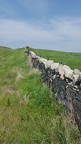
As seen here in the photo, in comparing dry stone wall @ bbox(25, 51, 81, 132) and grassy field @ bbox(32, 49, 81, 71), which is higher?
dry stone wall @ bbox(25, 51, 81, 132)

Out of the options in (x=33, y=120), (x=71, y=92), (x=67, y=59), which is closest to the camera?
(x=71, y=92)

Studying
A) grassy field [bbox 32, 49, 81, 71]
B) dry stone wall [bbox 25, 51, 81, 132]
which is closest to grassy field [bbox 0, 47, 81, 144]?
dry stone wall [bbox 25, 51, 81, 132]

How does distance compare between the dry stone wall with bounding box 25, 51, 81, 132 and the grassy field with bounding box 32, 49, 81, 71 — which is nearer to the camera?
the dry stone wall with bounding box 25, 51, 81, 132

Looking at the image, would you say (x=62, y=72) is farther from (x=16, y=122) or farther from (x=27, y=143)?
(x=27, y=143)

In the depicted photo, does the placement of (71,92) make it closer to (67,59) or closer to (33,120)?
(33,120)

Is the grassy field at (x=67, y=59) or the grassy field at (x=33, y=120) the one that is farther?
the grassy field at (x=67, y=59)

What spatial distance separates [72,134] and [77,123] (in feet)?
1.52

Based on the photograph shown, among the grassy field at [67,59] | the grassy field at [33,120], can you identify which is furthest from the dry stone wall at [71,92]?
the grassy field at [67,59]

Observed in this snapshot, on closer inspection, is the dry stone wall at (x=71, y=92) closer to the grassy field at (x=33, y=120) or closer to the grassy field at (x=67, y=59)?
the grassy field at (x=33, y=120)

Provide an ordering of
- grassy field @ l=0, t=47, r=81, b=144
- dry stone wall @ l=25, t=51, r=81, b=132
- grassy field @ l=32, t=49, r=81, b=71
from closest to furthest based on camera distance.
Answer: grassy field @ l=0, t=47, r=81, b=144, dry stone wall @ l=25, t=51, r=81, b=132, grassy field @ l=32, t=49, r=81, b=71

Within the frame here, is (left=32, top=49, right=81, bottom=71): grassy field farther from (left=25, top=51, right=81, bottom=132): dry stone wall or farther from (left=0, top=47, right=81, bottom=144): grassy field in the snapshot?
(left=25, top=51, right=81, bottom=132): dry stone wall

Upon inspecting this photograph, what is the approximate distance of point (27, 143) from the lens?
6359 mm

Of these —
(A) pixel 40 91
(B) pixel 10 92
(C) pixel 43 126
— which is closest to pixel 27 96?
(A) pixel 40 91

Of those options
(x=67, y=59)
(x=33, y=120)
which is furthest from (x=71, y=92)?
(x=67, y=59)
